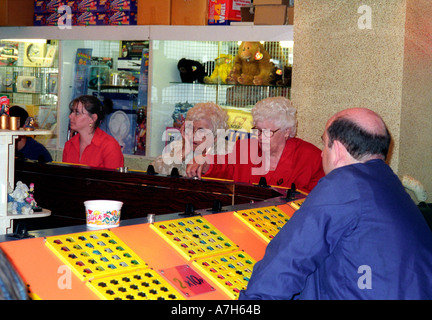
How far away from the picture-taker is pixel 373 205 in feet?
5.90

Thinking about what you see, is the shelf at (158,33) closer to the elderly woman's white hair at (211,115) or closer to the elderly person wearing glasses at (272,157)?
the elderly woman's white hair at (211,115)

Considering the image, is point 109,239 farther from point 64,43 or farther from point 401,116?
point 64,43

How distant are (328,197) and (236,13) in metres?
4.07

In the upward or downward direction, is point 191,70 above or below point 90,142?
above

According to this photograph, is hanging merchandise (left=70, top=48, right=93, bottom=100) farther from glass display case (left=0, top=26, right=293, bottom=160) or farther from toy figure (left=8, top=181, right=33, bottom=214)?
toy figure (left=8, top=181, right=33, bottom=214)

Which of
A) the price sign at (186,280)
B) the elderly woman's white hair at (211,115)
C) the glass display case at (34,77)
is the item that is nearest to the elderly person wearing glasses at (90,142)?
the elderly woman's white hair at (211,115)

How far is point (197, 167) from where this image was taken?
3898mm

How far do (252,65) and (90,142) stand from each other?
5.38 feet

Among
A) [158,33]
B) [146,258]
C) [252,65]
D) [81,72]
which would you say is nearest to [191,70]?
[158,33]

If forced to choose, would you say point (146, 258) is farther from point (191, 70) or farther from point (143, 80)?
point (143, 80)

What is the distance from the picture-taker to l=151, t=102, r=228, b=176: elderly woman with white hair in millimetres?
4594

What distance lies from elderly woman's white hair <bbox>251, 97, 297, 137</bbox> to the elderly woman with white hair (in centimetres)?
44

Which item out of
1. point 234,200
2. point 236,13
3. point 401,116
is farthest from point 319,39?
point 234,200

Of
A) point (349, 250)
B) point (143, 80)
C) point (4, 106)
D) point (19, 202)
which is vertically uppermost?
point (143, 80)
